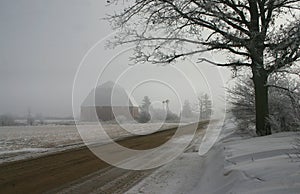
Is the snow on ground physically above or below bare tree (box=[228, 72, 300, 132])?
below

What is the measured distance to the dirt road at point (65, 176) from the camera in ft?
27.4

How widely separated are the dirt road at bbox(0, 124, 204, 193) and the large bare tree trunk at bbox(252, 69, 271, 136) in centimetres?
534

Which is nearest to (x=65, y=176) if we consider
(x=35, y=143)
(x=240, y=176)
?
(x=240, y=176)

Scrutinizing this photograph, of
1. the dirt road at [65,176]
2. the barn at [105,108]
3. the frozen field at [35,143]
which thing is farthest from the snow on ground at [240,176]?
the barn at [105,108]

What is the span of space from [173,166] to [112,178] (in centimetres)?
289

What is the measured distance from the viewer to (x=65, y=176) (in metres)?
9.95

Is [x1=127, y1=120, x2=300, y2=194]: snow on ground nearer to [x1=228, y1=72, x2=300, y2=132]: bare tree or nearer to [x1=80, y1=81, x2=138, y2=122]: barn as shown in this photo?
[x1=228, y1=72, x2=300, y2=132]: bare tree

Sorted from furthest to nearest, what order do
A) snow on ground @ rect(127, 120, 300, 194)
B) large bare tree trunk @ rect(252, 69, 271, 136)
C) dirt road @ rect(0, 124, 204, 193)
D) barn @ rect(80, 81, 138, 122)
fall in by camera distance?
barn @ rect(80, 81, 138, 122) < large bare tree trunk @ rect(252, 69, 271, 136) < dirt road @ rect(0, 124, 204, 193) < snow on ground @ rect(127, 120, 300, 194)

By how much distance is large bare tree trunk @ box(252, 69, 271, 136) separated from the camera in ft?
42.5

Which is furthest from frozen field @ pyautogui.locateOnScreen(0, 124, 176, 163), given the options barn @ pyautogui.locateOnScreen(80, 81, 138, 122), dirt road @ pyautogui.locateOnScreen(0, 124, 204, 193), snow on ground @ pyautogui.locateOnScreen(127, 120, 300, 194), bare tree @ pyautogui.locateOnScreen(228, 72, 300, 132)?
barn @ pyautogui.locateOnScreen(80, 81, 138, 122)

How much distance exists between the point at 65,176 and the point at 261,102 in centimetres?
782

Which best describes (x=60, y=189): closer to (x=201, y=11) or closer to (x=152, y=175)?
(x=152, y=175)

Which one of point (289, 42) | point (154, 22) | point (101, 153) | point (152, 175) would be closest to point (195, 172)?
point (152, 175)

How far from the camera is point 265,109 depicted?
13266 millimetres
